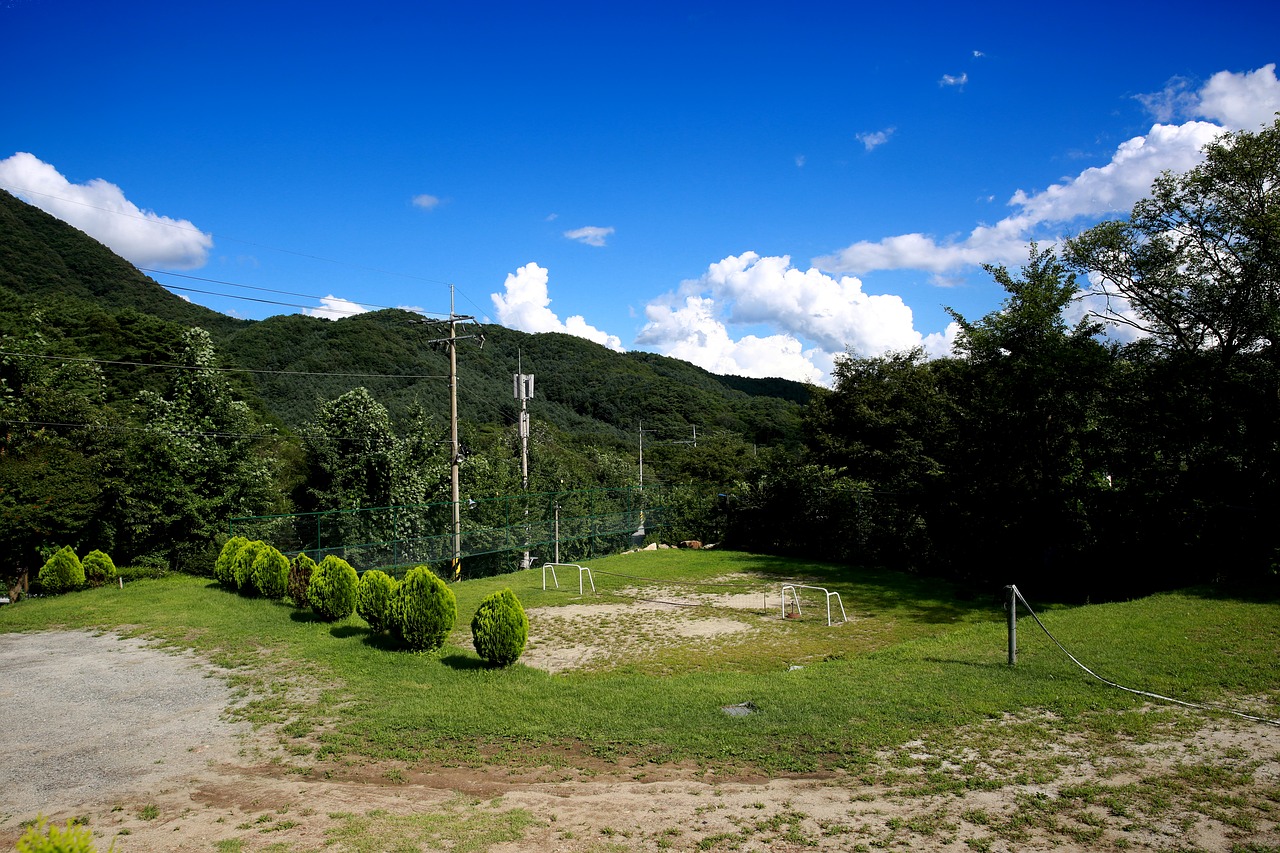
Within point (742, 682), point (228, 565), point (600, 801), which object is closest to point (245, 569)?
point (228, 565)

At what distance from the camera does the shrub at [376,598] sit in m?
11.0

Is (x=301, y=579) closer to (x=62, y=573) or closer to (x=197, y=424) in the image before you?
(x=62, y=573)

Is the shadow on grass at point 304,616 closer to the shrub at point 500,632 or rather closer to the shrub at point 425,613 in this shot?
the shrub at point 425,613

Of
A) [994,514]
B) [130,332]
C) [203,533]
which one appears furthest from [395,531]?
[130,332]

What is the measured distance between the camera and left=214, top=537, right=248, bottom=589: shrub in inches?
613

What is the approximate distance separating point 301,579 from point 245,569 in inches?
90.4

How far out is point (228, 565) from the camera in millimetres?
15750

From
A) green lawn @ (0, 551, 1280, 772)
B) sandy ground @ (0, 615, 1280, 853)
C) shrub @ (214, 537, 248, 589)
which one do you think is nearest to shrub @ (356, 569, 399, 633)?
green lawn @ (0, 551, 1280, 772)

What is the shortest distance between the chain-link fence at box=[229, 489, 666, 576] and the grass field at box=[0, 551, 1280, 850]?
4355 mm

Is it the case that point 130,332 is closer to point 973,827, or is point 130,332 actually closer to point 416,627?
point 416,627

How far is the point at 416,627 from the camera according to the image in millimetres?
10398

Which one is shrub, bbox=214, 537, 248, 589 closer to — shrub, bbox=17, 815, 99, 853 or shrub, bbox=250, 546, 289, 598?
shrub, bbox=250, 546, 289, 598

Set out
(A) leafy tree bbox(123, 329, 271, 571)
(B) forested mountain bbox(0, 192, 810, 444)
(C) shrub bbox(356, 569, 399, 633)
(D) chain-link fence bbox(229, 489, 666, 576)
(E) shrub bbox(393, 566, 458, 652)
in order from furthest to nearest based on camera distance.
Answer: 1. (B) forested mountain bbox(0, 192, 810, 444)
2. (A) leafy tree bbox(123, 329, 271, 571)
3. (D) chain-link fence bbox(229, 489, 666, 576)
4. (C) shrub bbox(356, 569, 399, 633)
5. (E) shrub bbox(393, 566, 458, 652)

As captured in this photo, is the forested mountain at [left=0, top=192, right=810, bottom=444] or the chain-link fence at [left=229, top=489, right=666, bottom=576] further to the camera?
the forested mountain at [left=0, top=192, right=810, bottom=444]
